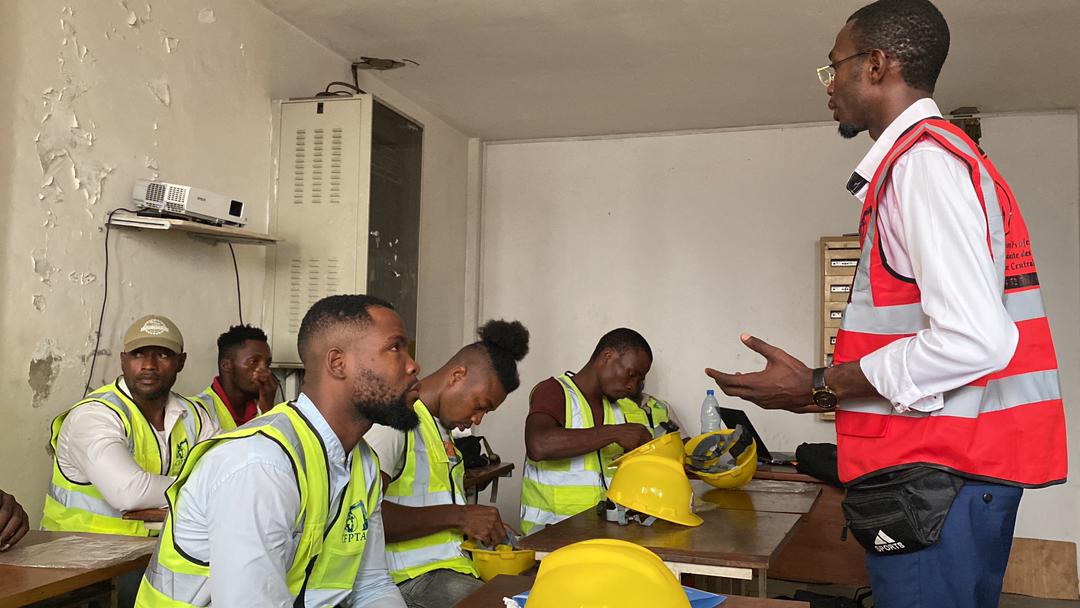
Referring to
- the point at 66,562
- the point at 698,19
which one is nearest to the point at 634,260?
the point at 698,19

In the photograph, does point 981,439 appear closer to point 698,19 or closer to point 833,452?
point 833,452

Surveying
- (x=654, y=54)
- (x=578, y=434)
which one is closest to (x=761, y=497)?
(x=578, y=434)

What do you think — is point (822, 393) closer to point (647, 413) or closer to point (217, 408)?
point (217, 408)

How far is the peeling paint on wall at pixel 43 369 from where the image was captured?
3139mm

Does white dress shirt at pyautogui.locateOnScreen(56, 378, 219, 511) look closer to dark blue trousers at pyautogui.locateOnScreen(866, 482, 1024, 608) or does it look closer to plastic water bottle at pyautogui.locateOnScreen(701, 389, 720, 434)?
dark blue trousers at pyautogui.locateOnScreen(866, 482, 1024, 608)

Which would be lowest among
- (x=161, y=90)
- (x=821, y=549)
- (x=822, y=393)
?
(x=821, y=549)

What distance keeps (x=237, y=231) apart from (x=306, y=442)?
2.18m

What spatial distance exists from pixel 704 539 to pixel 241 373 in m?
2.26

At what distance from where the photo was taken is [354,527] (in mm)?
1937

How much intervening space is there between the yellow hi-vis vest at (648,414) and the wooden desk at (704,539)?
989 mm

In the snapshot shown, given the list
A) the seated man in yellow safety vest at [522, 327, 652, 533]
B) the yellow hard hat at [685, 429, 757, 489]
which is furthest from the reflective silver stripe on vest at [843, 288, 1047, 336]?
the yellow hard hat at [685, 429, 757, 489]

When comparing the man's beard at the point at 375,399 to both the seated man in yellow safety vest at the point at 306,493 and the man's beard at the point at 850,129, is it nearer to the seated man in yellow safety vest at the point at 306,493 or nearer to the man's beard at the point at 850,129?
the seated man in yellow safety vest at the point at 306,493

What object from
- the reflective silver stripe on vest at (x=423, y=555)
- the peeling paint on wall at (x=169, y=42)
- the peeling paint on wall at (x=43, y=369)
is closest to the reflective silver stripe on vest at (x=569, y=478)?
the reflective silver stripe on vest at (x=423, y=555)

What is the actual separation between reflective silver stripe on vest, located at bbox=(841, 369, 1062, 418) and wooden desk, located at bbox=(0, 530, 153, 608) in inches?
70.9
